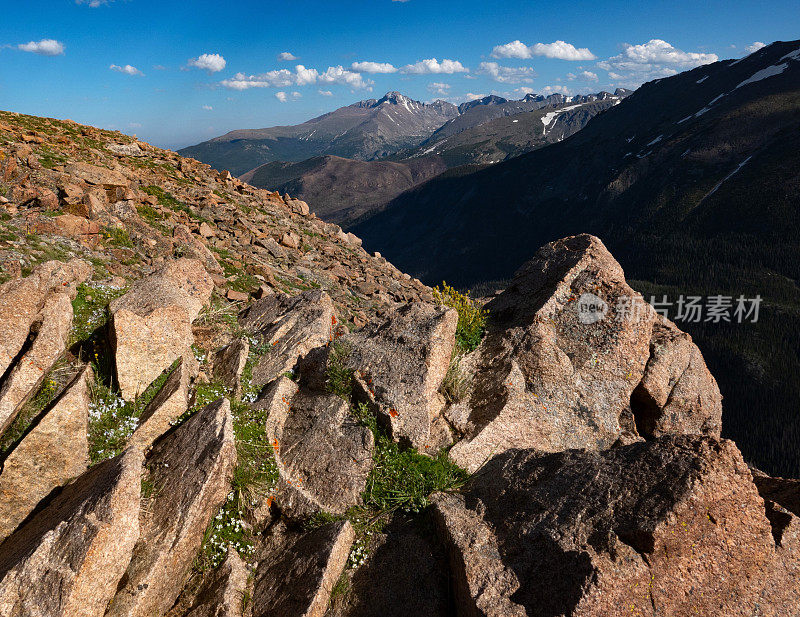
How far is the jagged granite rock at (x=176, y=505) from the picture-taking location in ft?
19.8

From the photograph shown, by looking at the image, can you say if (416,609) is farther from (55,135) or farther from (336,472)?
(55,135)

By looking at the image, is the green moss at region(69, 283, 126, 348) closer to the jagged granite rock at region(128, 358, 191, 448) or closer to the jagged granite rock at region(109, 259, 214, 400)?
the jagged granite rock at region(109, 259, 214, 400)

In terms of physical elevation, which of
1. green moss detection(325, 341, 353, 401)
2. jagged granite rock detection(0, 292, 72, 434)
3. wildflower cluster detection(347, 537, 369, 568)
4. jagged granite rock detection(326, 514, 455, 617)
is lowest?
jagged granite rock detection(326, 514, 455, 617)

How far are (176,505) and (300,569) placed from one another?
2.11m

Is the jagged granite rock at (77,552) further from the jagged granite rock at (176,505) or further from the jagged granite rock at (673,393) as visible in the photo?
the jagged granite rock at (673,393)

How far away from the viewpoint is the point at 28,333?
28.0 ft

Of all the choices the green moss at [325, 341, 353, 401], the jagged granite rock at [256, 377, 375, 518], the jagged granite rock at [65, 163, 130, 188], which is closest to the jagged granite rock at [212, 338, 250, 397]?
the jagged granite rock at [256, 377, 375, 518]

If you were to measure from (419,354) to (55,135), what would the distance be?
31.8 metres

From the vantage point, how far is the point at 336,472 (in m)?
8.26

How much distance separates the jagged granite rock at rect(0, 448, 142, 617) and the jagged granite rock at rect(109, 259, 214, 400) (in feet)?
9.06

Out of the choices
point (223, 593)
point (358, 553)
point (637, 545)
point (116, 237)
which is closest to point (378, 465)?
point (358, 553)

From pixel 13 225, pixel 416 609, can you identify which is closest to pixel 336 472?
pixel 416 609

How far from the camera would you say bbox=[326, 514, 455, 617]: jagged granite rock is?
661 cm

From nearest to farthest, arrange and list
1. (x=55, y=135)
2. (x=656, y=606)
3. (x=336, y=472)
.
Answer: (x=656, y=606), (x=336, y=472), (x=55, y=135)
